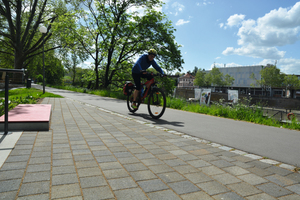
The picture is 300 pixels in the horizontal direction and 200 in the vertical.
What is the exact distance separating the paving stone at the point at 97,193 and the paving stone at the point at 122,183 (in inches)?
3.7

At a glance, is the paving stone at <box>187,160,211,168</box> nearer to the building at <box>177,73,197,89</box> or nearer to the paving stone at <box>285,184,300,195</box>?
the paving stone at <box>285,184,300,195</box>

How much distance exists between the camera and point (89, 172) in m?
2.56

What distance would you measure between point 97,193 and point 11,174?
1.04m

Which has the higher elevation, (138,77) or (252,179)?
(138,77)

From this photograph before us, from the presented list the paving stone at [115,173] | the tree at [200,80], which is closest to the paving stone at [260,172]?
the paving stone at [115,173]

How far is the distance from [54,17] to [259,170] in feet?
103

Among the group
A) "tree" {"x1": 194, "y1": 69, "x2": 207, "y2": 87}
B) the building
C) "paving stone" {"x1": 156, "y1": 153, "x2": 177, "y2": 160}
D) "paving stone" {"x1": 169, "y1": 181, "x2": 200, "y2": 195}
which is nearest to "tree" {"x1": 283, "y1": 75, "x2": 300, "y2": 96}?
"tree" {"x1": 194, "y1": 69, "x2": 207, "y2": 87}

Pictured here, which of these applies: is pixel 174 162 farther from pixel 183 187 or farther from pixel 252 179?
pixel 252 179

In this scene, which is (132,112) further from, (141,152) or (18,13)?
(18,13)

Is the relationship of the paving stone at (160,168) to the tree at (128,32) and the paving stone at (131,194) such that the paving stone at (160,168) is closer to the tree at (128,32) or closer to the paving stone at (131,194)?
the paving stone at (131,194)

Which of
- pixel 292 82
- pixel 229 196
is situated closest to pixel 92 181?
pixel 229 196

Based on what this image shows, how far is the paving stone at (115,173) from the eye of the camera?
2.49 metres

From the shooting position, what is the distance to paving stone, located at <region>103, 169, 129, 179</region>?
8.17 feet

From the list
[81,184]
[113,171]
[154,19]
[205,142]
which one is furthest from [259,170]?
[154,19]
